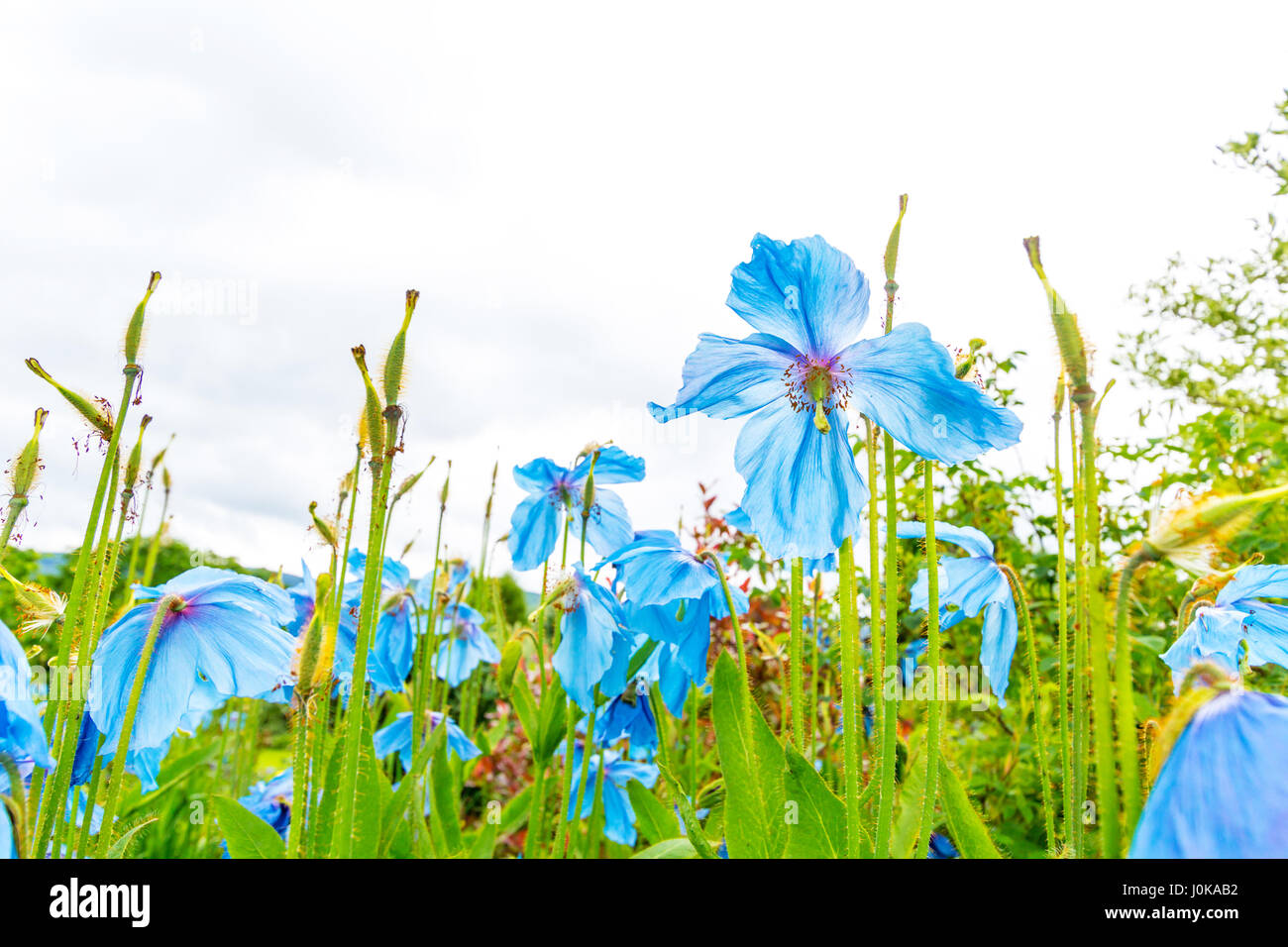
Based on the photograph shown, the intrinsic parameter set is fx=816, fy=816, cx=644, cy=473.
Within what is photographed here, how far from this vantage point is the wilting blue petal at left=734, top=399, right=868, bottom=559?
3.47 ft

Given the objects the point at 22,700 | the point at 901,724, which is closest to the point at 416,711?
the point at 22,700

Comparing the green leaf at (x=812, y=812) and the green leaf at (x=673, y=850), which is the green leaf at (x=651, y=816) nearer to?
the green leaf at (x=673, y=850)

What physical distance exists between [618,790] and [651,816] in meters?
0.50

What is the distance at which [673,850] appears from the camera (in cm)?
151

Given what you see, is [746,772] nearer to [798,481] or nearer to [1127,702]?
[798,481]

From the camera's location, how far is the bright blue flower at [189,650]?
1072mm

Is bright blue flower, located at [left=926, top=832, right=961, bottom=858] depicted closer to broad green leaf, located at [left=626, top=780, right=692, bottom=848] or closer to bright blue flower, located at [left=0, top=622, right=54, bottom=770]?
broad green leaf, located at [left=626, top=780, right=692, bottom=848]

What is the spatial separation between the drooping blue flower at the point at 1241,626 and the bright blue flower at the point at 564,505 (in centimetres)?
121

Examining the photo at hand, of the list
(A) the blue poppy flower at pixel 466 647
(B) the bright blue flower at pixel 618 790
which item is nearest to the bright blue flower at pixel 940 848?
(B) the bright blue flower at pixel 618 790

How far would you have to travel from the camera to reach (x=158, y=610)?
3.23 feet

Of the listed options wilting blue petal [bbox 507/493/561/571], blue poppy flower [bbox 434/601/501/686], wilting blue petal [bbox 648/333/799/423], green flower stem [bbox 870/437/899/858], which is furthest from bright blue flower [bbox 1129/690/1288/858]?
blue poppy flower [bbox 434/601/501/686]

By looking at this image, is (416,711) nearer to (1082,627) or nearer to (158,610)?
(158,610)

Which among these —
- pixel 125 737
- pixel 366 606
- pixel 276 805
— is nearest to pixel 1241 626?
pixel 366 606
